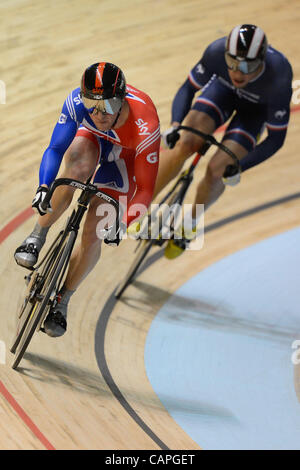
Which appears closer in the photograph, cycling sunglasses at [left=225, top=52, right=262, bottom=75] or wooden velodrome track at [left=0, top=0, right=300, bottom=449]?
wooden velodrome track at [left=0, top=0, right=300, bottom=449]

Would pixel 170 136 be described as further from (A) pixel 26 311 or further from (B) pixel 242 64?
(A) pixel 26 311

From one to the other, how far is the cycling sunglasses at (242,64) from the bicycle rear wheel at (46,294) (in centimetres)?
141

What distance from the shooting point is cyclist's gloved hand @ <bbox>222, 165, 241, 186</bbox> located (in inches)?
167

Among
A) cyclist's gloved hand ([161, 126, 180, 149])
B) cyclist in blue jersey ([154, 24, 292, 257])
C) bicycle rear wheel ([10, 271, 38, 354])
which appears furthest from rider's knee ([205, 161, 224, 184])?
bicycle rear wheel ([10, 271, 38, 354])

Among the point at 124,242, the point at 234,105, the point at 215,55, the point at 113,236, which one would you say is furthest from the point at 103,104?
the point at 124,242

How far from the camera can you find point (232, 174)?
4.24 meters

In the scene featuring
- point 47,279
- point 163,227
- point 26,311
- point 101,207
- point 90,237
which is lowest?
point 26,311

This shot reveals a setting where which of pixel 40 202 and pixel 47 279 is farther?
pixel 47 279

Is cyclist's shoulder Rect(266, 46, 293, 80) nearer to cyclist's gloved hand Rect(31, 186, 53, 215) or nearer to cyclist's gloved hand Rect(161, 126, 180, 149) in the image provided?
cyclist's gloved hand Rect(161, 126, 180, 149)

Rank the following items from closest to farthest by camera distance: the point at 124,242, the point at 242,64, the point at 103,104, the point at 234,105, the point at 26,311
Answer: the point at 103,104 < the point at 26,311 < the point at 242,64 < the point at 234,105 < the point at 124,242

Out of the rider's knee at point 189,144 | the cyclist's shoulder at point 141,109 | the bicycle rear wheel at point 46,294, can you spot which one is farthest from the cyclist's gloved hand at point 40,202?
the rider's knee at point 189,144

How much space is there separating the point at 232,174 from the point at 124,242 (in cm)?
115

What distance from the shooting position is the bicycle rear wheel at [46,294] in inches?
139

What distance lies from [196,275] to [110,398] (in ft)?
4.77
